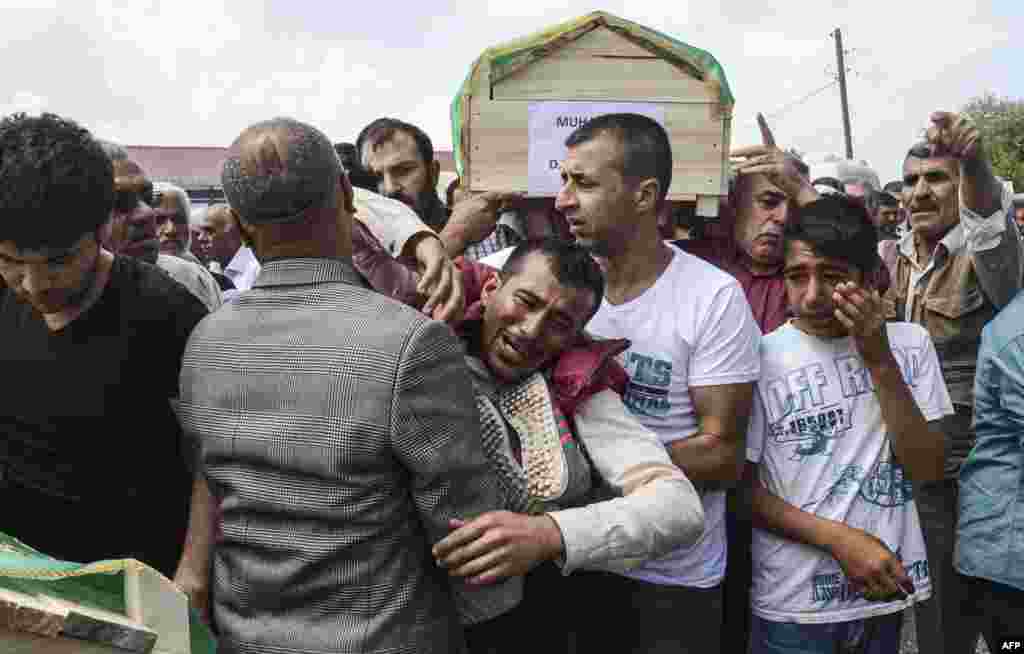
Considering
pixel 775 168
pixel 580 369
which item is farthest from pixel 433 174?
pixel 580 369

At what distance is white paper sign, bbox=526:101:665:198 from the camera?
7.95ft

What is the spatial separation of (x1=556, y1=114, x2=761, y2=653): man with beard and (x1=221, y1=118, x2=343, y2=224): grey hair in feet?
3.29

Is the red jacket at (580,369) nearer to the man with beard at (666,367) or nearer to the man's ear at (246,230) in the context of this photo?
the man with beard at (666,367)

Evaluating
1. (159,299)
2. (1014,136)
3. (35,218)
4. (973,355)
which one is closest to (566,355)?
(159,299)

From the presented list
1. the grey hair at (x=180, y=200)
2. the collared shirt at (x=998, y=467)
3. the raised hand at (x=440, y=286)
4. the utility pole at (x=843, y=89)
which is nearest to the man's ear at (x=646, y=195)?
the raised hand at (x=440, y=286)

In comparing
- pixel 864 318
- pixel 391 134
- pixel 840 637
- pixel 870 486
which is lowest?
pixel 840 637

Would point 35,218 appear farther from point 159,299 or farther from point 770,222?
point 770,222

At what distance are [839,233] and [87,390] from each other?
6.10ft

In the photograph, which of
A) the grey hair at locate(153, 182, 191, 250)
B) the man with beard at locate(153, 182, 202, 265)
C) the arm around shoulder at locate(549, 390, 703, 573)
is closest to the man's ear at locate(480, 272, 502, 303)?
the arm around shoulder at locate(549, 390, 703, 573)

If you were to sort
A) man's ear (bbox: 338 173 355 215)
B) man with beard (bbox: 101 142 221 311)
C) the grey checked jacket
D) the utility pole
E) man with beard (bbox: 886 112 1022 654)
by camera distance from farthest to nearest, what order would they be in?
the utility pole, man with beard (bbox: 886 112 1022 654), man with beard (bbox: 101 142 221 311), man's ear (bbox: 338 173 355 215), the grey checked jacket

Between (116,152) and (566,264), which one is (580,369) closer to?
(566,264)

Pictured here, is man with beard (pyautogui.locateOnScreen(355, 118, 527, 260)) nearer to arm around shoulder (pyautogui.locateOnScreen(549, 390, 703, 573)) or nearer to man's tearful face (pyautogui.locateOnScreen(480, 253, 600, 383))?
man's tearful face (pyautogui.locateOnScreen(480, 253, 600, 383))

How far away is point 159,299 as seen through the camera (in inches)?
68.7

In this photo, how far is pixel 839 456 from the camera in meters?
2.32
